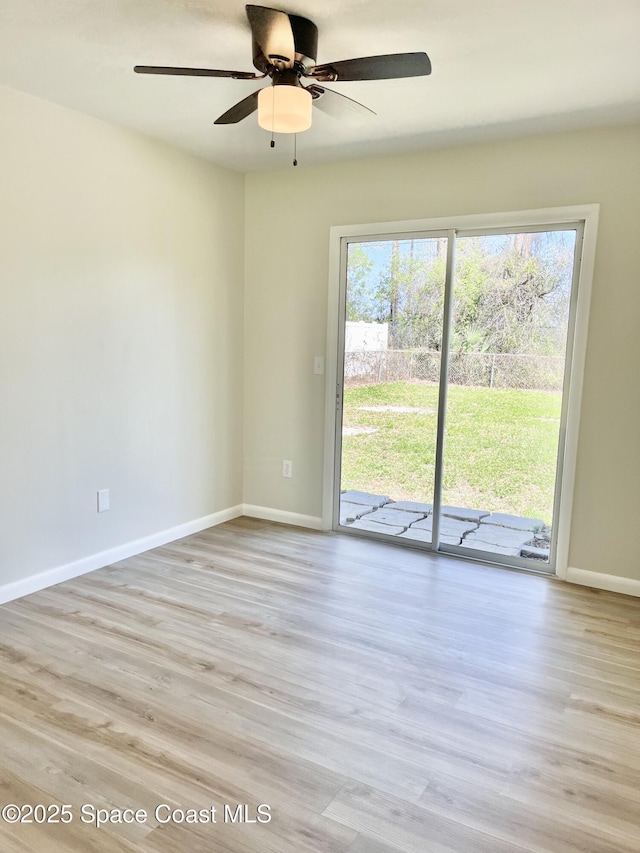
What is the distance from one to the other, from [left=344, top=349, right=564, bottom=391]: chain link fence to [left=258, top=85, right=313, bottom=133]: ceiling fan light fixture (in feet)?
5.90

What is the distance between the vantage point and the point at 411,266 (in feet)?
12.1

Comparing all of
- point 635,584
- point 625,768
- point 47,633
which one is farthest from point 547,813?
point 47,633

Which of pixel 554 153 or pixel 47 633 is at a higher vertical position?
pixel 554 153

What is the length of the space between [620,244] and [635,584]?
1837 mm

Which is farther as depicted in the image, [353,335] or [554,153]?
[353,335]

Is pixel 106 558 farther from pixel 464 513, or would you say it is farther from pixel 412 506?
pixel 464 513

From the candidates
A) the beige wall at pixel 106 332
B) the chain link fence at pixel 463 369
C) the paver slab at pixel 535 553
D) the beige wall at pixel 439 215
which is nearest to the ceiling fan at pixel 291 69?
the beige wall at pixel 106 332

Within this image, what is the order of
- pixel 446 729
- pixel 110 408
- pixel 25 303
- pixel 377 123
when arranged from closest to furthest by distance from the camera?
pixel 446 729, pixel 25 303, pixel 377 123, pixel 110 408

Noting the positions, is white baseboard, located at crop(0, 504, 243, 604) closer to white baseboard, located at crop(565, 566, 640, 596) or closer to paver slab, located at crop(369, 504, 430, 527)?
paver slab, located at crop(369, 504, 430, 527)

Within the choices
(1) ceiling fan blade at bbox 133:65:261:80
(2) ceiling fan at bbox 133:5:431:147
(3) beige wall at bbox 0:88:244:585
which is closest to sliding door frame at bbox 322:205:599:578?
(3) beige wall at bbox 0:88:244:585

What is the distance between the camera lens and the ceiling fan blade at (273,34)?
191 cm

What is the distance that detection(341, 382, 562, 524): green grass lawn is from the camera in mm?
3410

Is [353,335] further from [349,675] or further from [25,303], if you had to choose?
[349,675]

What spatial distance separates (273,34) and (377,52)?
1.78ft
